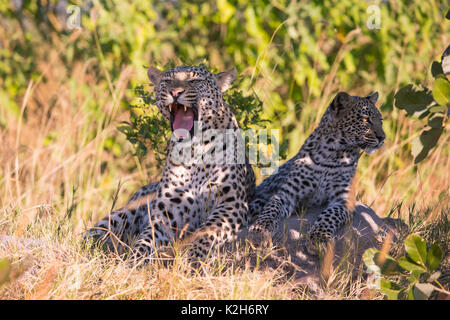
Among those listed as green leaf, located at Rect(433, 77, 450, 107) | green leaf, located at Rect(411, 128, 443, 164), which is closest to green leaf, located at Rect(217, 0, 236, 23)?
green leaf, located at Rect(411, 128, 443, 164)

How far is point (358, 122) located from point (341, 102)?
0.84 ft

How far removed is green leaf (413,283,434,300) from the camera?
11.0 feet

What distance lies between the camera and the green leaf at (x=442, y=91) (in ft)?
11.4

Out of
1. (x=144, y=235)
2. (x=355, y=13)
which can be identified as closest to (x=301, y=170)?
(x=144, y=235)

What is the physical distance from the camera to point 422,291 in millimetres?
3361

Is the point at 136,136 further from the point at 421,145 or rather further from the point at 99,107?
the point at 421,145

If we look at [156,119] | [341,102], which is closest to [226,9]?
[156,119]

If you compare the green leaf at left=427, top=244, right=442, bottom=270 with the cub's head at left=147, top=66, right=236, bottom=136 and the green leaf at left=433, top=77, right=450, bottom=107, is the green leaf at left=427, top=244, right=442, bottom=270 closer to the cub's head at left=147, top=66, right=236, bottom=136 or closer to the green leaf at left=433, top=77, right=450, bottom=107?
the green leaf at left=433, top=77, right=450, bottom=107

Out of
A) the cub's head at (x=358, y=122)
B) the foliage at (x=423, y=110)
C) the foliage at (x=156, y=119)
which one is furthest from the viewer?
the foliage at (x=156, y=119)

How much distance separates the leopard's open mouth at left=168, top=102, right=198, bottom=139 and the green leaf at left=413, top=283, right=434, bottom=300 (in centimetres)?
239

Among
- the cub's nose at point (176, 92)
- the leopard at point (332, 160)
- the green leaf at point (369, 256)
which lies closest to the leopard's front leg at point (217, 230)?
the leopard at point (332, 160)

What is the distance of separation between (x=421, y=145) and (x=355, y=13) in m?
4.99

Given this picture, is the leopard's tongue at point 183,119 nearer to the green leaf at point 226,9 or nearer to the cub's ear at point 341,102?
the cub's ear at point 341,102

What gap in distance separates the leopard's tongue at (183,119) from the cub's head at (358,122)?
4.43ft
